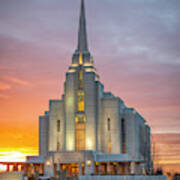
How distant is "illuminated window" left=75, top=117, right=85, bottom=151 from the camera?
9738cm

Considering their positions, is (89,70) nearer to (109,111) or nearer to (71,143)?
(109,111)

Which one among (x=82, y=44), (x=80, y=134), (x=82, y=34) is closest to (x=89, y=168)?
(x=80, y=134)

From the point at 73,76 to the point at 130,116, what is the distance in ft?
54.2

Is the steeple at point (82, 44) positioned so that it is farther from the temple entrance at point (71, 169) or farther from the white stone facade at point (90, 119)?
the temple entrance at point (71, 169)

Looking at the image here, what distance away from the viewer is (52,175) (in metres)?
89.4

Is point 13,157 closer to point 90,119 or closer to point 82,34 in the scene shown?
point 90,119

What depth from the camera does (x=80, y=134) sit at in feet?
322

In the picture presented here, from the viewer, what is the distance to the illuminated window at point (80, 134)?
319 ft

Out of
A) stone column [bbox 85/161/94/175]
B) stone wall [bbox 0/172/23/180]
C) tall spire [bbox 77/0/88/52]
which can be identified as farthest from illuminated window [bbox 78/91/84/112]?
stone wall [bbox 0/172/23/180]

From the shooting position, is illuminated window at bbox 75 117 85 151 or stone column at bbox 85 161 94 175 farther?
illuminated window at bbox 75 117 85 151

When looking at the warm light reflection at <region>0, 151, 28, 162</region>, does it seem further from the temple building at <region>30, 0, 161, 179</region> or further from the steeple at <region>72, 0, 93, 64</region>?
the steeple at <region>72, 0, 93, 64</region>

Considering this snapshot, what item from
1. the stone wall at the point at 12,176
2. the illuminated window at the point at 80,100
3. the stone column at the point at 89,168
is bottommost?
the stone wall at the point at 12,176

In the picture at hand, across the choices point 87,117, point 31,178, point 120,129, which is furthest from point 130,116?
point 31,178

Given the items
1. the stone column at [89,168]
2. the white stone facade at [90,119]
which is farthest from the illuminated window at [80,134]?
the stone column at [89,168]
